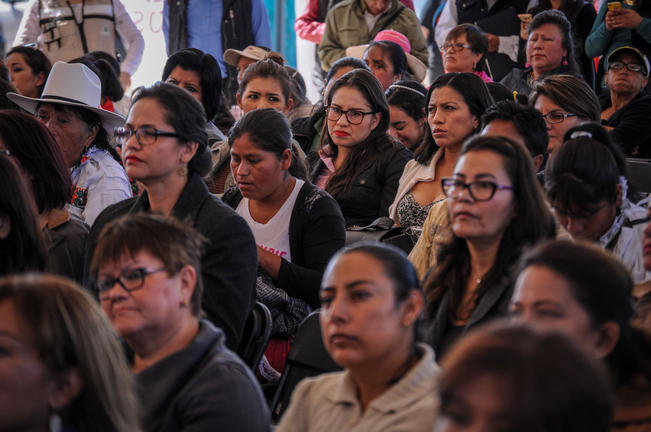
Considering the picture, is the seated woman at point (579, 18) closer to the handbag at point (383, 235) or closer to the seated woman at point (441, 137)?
the seated woman at point (441, 137)

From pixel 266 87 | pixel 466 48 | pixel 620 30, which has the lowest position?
pixel 266 87

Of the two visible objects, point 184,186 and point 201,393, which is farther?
point 184,186

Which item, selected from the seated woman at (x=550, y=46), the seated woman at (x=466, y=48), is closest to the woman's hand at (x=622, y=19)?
the seated woman at (x=550, y=46)

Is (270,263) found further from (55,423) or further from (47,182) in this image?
(55,423)

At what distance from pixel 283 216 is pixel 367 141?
1.11 meters

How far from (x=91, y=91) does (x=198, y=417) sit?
288 centimetres

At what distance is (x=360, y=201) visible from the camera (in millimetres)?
4320

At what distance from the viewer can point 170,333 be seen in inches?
86.4

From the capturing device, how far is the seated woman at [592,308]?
6.03 ft

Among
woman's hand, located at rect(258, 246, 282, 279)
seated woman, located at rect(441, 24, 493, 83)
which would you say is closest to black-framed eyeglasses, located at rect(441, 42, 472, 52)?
seated woman, located at rect(441, 24, 493, 83)

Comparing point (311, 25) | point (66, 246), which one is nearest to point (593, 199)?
point (66, 246)

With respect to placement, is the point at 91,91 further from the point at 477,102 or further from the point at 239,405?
the point at 239,405

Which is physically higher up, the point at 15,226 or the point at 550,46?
the point at 550,46

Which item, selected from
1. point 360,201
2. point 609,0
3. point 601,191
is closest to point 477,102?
point 360,201
